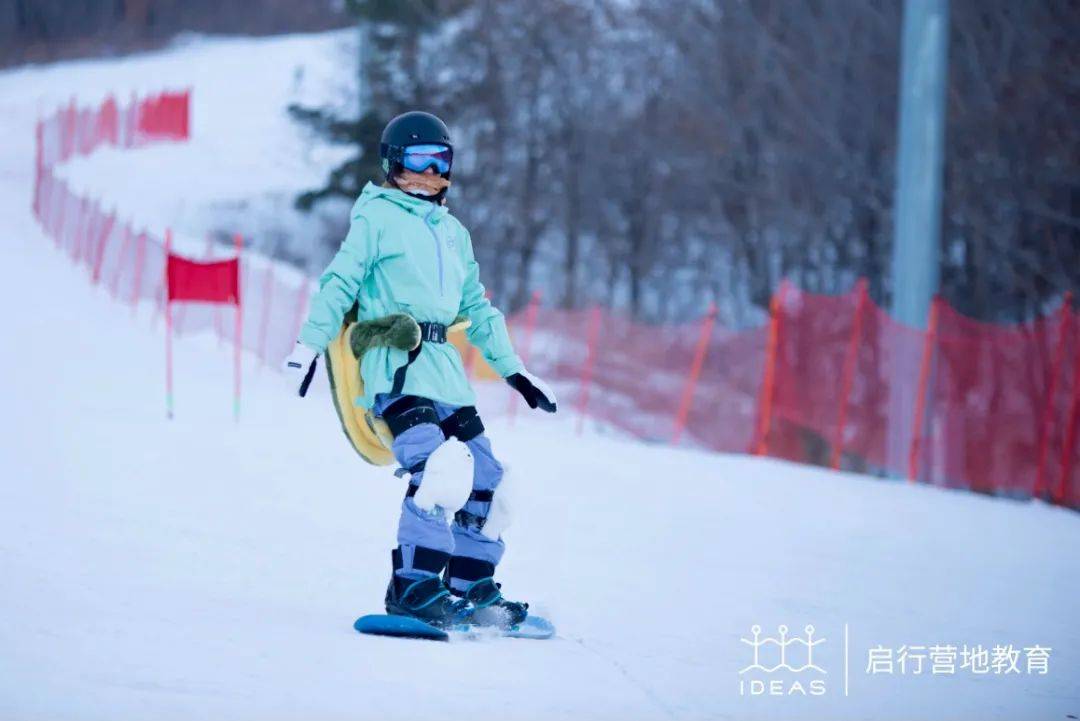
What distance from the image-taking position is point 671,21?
1382 inches

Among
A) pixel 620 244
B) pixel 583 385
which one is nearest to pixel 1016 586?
pixel 583 385

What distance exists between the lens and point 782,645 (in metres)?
7.01

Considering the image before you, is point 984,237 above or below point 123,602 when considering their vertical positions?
above

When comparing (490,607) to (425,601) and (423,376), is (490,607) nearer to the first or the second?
(425,601)

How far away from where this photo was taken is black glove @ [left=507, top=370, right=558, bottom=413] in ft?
22.4

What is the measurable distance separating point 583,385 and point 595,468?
5862mm

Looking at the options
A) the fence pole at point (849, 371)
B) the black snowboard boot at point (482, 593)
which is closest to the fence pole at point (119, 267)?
the fence pole at point (849, 371)

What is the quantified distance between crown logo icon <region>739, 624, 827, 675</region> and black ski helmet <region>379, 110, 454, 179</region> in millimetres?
2264

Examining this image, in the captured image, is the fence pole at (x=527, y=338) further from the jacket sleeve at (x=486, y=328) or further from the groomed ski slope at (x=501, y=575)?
the jacket sleeve at (x=486, y=328)

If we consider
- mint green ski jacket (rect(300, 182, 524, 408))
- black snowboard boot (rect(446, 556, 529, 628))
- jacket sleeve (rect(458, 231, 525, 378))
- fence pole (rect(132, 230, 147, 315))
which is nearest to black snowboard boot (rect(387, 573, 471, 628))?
black snowboard boot (rect(446, 556, 529, 628))

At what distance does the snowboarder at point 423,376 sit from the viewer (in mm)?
6289

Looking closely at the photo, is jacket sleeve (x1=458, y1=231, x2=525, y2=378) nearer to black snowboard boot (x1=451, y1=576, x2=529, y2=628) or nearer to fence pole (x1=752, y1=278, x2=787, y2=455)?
black snowboard boot (x1=451, y1=576, x2=529, y2=628)

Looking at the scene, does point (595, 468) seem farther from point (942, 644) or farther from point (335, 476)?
point (942, 644)

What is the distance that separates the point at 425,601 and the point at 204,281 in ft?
32.4
